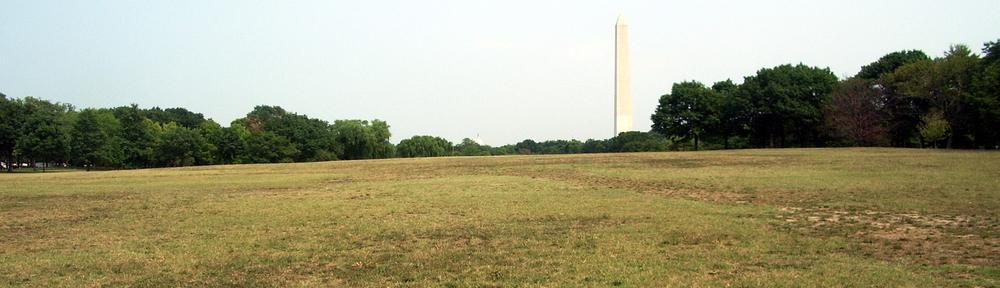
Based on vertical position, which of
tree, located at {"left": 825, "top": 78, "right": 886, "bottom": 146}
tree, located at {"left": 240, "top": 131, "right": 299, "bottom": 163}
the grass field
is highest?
tree, located at {"left": 825, "top": 78, "right": 886, "bottom": 146}

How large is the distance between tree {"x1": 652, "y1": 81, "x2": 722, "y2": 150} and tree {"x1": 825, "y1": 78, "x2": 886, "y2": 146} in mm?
16940

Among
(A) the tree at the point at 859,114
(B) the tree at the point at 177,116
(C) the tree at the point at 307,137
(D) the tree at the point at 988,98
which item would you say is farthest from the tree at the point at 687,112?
(B) the tree at the point at 177,116

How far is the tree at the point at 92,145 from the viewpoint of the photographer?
77250 millimetres

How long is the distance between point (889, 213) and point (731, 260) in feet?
26.8

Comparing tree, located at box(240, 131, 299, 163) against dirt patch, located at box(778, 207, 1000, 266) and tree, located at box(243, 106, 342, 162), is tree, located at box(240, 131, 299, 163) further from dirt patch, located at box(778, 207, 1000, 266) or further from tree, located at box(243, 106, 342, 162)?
dirt patch, located at box(778, 207, 1000, 266)

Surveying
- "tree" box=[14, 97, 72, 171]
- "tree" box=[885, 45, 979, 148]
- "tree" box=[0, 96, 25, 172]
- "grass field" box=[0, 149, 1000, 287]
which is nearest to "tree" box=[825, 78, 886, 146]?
"tree" box=[885, 45, 979, 148]

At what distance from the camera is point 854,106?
66.9 metres

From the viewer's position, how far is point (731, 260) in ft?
35.7

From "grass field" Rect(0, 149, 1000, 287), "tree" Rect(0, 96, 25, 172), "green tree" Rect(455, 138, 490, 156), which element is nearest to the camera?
"grass field" Rect(0, 149, 1000, 287)

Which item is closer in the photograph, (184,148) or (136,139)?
(184,148)

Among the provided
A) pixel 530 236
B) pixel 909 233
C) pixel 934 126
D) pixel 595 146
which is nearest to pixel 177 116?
pixel 595 146

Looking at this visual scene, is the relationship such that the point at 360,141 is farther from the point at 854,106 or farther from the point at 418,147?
the point at 854,106

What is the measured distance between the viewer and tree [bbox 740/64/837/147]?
250 feet

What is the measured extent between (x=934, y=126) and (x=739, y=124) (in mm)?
28310
